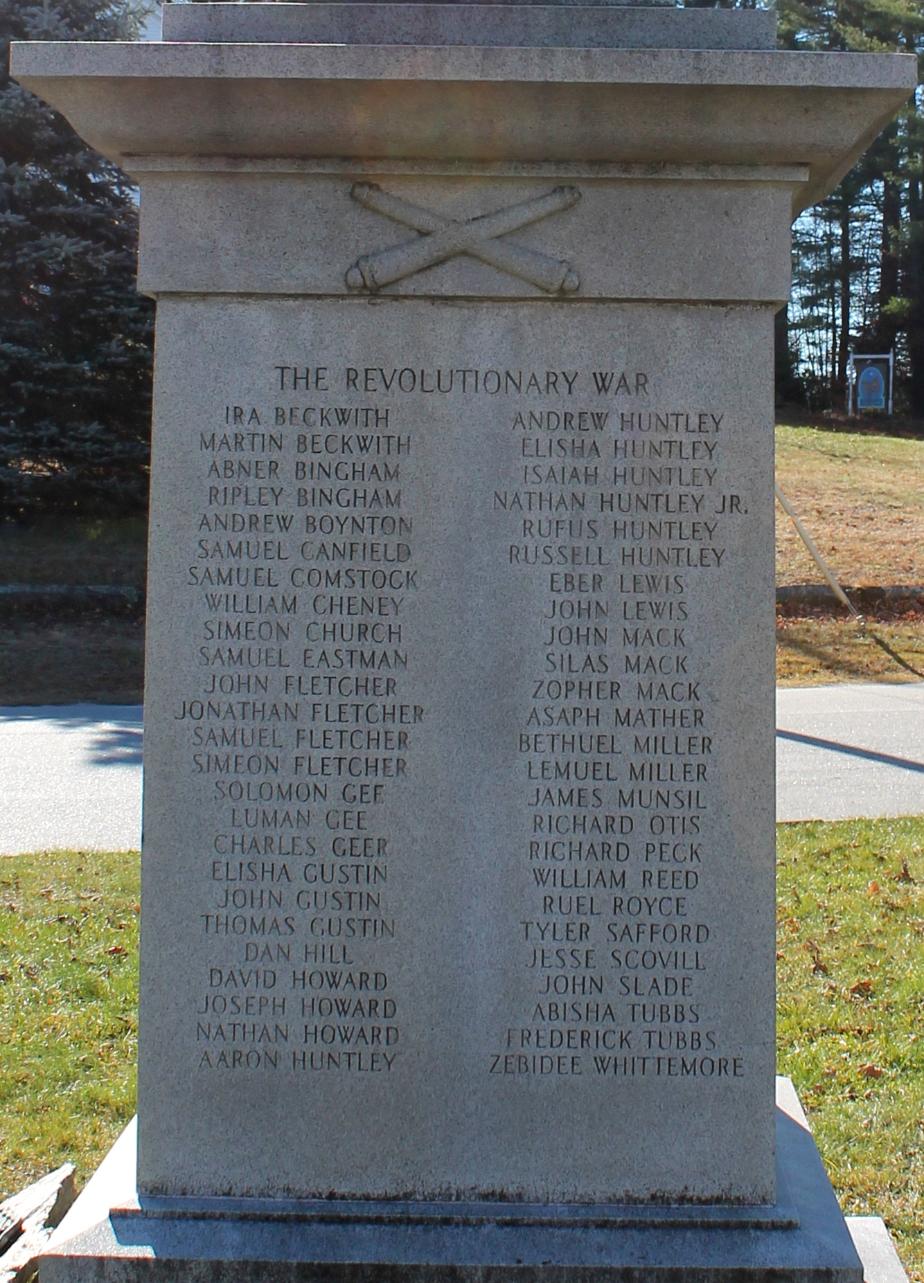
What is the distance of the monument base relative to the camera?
9.63ft

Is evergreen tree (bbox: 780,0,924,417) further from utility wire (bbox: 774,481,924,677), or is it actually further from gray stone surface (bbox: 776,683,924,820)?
gray stone surface (bbox: 776,683,924,820)

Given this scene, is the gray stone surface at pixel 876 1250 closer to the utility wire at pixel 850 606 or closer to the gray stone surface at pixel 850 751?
the gray stone surface at pixel 850 751

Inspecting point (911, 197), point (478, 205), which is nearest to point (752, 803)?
point (478, 205)

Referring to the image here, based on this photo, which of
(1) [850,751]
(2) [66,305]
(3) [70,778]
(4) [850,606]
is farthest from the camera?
(2) [66,305]

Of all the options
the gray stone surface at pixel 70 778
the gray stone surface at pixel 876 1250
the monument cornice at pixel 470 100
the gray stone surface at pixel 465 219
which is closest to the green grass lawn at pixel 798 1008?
the gray stone surface at pixel 876 1250

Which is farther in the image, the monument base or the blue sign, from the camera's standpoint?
the blue sign

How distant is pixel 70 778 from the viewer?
10.0 metres

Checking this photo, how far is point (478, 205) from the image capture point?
315 centimetres

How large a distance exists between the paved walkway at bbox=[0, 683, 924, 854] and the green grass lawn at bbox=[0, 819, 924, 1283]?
78 cm

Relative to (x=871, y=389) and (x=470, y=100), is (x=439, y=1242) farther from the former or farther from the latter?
(x=871, y=389)

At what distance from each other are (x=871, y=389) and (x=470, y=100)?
37.3 meters

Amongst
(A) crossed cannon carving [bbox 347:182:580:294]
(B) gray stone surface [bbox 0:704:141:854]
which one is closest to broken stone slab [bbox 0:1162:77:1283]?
(A) crossed cannon carving [bbox 347:182:580:294]

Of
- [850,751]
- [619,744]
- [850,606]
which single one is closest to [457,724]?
[619,744]

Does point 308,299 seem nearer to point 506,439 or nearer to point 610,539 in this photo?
point 506,439
